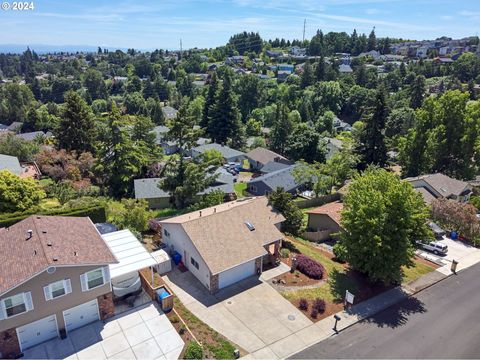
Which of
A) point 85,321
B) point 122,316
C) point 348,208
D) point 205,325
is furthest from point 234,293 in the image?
point 348,208

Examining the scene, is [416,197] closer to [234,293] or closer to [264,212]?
[264,212]

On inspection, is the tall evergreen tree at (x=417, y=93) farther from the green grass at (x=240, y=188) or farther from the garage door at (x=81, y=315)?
the garage door at (x=81, y=315)

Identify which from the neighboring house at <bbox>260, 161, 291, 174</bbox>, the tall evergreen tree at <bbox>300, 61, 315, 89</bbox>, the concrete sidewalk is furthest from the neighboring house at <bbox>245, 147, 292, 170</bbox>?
the tall evergreen tree at <bbox>300, 61, 315, 89</bbox>

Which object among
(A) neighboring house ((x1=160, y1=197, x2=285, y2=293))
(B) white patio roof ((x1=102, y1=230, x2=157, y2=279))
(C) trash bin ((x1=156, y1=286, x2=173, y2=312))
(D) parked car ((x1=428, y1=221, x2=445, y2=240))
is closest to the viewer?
(C) trash bin ((x1=156, y1=286, x2=173, y2=312))

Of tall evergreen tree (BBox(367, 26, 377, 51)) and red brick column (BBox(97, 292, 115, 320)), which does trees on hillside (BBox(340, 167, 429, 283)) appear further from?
tall evergreen tree (BBox(367, 26, 377, 51))

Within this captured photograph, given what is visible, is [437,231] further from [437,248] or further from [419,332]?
[419,332]

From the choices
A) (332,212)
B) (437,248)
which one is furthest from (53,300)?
(437,248)
